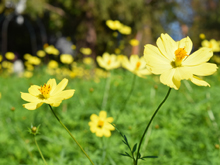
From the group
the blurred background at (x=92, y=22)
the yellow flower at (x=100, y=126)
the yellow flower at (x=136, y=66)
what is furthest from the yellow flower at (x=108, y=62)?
the blurred background at (x=92, y=22)

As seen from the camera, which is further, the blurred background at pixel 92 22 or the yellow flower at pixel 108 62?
the blurred background at pixel 92 22

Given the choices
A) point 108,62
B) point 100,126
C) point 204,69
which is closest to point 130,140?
point 100,126

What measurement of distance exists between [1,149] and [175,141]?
59.6 inches

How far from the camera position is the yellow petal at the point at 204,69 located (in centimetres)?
63

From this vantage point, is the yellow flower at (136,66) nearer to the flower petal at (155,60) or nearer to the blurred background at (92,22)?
the flower petal at (155,60)

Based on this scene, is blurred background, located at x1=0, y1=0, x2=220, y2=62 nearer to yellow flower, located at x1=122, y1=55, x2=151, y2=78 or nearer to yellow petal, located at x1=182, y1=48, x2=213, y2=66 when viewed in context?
yellow flower, located at x1=122, y1=55, x2=151, y2=78

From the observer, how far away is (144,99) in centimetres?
231

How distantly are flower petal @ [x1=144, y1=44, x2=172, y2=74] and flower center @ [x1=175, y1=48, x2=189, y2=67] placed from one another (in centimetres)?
3

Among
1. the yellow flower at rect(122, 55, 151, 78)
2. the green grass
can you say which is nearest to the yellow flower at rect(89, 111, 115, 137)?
the green grass

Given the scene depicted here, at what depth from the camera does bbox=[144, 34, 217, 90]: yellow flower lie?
633mm

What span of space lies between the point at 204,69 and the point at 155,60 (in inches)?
6.8

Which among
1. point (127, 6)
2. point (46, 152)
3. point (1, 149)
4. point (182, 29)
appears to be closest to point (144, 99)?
point (46, 152)

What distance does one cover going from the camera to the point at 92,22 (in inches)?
266

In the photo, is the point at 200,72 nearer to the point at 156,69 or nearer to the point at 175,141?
the point at 156,69
